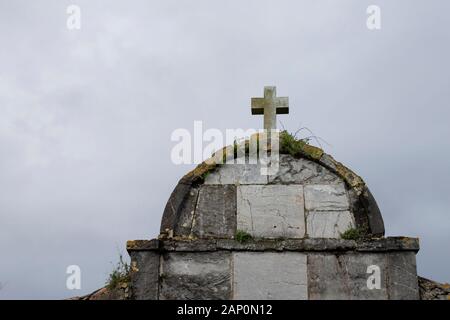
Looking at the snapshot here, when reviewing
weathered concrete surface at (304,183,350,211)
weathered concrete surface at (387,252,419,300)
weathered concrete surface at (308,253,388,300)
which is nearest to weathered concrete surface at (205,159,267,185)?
weathered concrete surface at (304,183,350,211)

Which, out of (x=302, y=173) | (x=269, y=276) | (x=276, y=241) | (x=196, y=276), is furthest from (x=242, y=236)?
(x=302, y=173)

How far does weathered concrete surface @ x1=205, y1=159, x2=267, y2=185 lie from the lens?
5938 millimetres

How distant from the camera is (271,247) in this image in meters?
5.60

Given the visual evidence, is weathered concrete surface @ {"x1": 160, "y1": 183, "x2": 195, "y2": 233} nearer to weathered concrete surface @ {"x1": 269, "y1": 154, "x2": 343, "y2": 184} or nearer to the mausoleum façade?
the mausoleum façade

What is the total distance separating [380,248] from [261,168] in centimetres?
125

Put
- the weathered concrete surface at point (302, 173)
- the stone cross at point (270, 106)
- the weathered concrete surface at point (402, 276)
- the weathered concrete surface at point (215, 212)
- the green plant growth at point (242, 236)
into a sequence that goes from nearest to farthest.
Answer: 1. the weathered concrete surface at point (402, 276)
2. the green plant growth at point (242, 236)
3. the weathered concrete surface at point (215, 212)
4. the weathered concrete surface at point (302, 173)
5. the stone cross at point (270, 106)

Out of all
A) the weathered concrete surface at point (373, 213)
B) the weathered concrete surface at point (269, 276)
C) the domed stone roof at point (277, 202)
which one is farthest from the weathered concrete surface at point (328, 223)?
the weathered concrete surface at point (269, 276)

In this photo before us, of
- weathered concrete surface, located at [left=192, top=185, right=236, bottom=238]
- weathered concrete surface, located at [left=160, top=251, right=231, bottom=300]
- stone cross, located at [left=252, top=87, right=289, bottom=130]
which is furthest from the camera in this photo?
stone cross, located at [left=252, top=87, right=289, bottom=130]

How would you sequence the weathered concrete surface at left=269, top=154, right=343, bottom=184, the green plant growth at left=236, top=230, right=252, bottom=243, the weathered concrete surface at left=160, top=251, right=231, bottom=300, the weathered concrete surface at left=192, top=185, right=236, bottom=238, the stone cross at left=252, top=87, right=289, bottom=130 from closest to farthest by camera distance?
the weathered concrete surface at left=160, top=251, right=231, bottom=300 → the green plant growth at left=236, top=230, right=252, bottom=243 → the weathered concrete surface at left=192, top=185, right=236, bottom=238 → the weathered concrete surface at left=269, top=154, right=343, bottom=184 → the stone cross at left=252, top=87, right=289, bottom=130

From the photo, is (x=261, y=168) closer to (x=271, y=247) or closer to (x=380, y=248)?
(x=271, y=247)

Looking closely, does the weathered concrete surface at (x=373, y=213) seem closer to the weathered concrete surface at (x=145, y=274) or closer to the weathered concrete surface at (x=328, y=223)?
the weathered concrete surface at (x=328, y=223)

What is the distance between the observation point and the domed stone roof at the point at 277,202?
18.8ft

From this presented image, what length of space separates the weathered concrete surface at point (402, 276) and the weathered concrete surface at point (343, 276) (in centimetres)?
6
